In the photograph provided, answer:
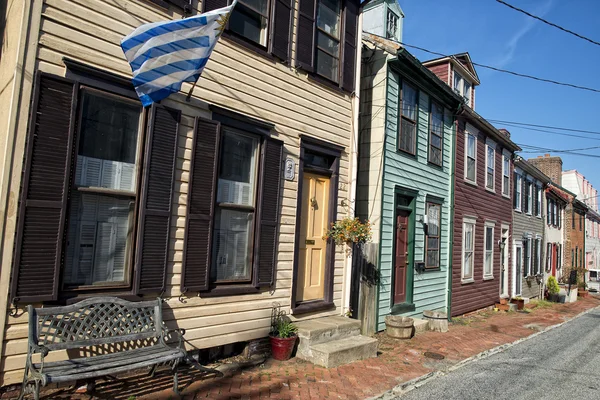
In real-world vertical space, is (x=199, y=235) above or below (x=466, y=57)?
below

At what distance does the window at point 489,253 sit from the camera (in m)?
14.5

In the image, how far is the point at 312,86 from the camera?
712 cm

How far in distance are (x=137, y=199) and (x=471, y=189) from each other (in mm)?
11182

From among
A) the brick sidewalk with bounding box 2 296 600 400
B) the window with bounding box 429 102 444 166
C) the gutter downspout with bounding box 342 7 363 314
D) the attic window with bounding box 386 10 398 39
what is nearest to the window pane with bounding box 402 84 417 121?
the window with bounding box 429 102 444 166

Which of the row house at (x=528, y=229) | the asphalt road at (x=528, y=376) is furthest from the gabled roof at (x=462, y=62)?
the asphalt road at (x=528, y=376)

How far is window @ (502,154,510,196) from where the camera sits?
53.1 ft

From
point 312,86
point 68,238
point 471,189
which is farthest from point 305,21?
point 471,189

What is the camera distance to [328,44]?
298 inches

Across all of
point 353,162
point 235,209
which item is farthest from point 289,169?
point 353,162

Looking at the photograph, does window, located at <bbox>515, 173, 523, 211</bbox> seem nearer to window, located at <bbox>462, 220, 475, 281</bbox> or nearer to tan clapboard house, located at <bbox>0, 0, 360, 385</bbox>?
window, located at <bbox>462, 220, 475, 281</bbox>

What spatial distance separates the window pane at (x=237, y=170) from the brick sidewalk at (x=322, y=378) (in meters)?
2.28

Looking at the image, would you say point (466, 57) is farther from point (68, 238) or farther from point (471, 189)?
point (68, 238)

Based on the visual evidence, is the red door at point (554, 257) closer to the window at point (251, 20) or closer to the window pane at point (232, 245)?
the window pane at point (232, 245)

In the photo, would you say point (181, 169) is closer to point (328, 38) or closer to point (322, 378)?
point (322, 378)
